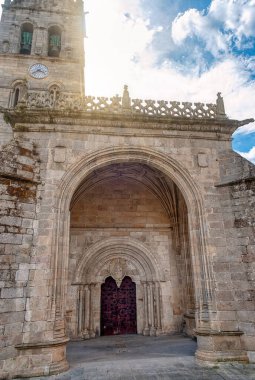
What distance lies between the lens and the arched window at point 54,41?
1653cm

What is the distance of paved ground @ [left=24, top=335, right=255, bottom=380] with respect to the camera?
508 cm

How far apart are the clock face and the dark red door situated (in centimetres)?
1210

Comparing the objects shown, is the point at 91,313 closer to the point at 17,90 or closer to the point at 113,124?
the point at 113,124

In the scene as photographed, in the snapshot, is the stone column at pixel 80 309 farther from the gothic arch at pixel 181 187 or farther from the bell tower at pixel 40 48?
the bell tower at pixel 40 48

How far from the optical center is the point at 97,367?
562 centimetres

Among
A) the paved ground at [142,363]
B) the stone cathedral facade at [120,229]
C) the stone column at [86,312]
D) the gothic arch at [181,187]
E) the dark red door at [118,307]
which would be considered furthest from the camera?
the dark red door at [118,307]

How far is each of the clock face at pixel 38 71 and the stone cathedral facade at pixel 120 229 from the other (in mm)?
8443

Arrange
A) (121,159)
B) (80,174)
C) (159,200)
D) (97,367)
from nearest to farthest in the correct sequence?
(97,367), (80,174), (121,159), (159,200)

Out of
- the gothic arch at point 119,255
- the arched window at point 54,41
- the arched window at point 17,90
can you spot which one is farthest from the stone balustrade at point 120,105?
the arched window at point 54,41

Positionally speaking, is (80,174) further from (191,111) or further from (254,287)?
(254,287)

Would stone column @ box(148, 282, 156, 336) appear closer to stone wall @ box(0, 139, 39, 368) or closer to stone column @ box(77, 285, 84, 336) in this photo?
stone column @ box(77, 285, 84, 336)

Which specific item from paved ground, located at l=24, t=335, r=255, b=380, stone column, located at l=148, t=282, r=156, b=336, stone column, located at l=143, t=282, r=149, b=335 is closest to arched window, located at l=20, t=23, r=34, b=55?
stone column, located at l=143, t=282, r=149, b=335

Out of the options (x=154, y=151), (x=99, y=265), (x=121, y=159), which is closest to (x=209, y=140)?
(x=154, y=151)

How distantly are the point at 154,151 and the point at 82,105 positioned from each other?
2449 millimetres
